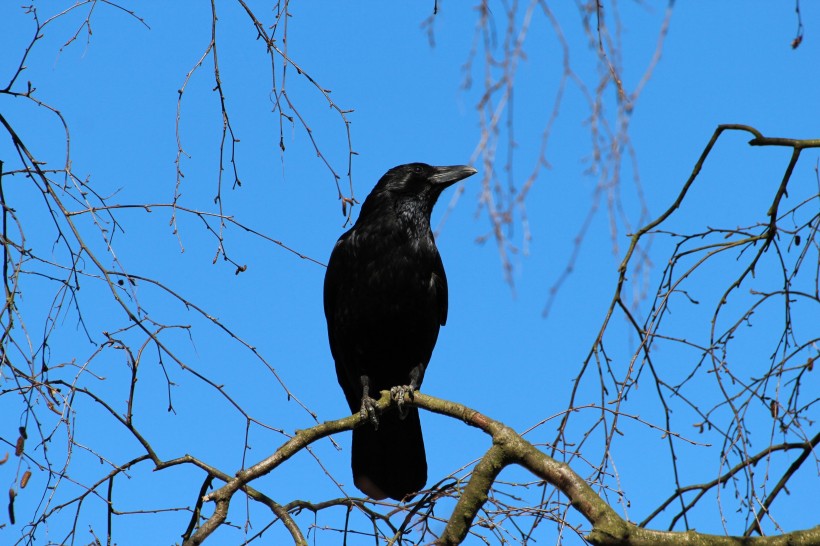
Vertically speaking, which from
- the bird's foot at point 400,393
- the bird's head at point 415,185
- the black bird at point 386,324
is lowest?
the bird's foot at point 400,393

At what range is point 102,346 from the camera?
296 centimetres

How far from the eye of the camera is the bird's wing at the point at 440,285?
5.16 metres

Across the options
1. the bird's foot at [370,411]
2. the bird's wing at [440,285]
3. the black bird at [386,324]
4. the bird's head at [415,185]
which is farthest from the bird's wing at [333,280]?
the bird's foot at [370,411]

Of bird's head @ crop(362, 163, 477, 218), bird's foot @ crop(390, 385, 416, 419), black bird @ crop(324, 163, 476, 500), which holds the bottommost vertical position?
bird's foot @ crop(390, 385, 416, 419)

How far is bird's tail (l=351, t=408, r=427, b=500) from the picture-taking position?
16.3ft

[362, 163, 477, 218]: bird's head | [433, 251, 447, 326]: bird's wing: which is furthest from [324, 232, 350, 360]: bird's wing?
[433, 251, 447, 326]: bird's wing

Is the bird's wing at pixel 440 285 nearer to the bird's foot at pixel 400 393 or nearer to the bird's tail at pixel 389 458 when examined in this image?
the bird's tail at pixel 389 458

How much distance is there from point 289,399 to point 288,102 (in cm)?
111

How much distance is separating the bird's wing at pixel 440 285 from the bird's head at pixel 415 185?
1.24 ft

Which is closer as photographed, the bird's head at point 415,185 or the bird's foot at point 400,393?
the bird's foot at point 400,393

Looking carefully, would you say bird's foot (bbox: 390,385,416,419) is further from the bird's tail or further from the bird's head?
the bird's head

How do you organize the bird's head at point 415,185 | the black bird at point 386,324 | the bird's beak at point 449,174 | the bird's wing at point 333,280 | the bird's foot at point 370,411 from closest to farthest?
the bird's foot at point 370,411 < the black bird at point 386,324 < the bird's wing at point 333,280 < the bird's head at point 415,185 < the bird's beak at point 449,174

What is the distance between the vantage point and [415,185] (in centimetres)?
549

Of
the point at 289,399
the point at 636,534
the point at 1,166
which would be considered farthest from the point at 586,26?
the point at 1,166
